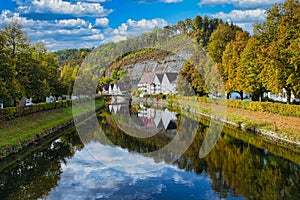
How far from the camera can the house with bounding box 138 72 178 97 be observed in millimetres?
96688

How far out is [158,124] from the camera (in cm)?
3831

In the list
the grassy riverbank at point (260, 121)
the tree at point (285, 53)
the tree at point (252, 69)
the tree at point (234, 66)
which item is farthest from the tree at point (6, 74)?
the tree at point (234, 66)

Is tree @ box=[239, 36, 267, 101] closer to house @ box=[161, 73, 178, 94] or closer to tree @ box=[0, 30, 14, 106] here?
tree @ box=[0, 30, 14, 106]

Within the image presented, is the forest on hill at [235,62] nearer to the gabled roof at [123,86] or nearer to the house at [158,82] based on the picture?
the house at [158,82]

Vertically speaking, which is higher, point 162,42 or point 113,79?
point 162,42

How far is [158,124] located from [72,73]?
40154mm

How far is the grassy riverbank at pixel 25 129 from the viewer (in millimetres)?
20453

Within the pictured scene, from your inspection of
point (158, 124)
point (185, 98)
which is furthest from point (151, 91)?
point (158, 124)

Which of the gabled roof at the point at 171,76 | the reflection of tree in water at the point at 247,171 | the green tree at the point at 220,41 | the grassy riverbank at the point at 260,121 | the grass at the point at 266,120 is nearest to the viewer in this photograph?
the reflection of tree in water at the point at 247,171

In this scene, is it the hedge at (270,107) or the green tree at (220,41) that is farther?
the green tree at (220,41)

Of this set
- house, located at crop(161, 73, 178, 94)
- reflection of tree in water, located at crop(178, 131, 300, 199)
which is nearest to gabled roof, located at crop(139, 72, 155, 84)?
house, located at crop(161, 73, 178, 94)

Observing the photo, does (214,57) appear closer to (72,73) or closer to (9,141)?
(72,73)

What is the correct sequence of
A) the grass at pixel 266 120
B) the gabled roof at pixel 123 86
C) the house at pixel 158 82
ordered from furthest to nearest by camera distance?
the gabled roof at pixel 123 86
the house at pixel 158 82
the grass at pixel 266 120

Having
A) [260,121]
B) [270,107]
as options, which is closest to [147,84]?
[270,107]
